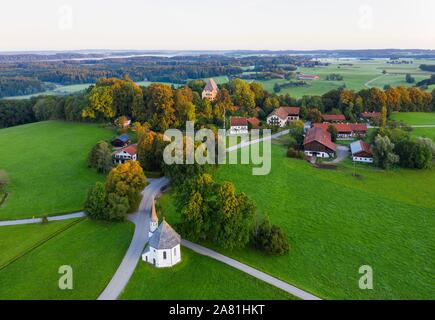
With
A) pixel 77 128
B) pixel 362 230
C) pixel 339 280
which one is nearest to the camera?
pixel 339 280

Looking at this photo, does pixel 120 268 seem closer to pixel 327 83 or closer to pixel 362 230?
pixel 362 230

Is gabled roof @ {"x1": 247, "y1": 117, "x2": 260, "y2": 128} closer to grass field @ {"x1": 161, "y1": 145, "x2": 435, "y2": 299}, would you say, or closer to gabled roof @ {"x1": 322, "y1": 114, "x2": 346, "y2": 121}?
gabled roof @ {"x1": 322, "y1": 114, "x2": 346, "y2": 121}

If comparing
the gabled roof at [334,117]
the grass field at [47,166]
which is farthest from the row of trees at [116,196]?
the gabled roof at [334,117]

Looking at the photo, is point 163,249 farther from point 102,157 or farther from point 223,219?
point 102,157

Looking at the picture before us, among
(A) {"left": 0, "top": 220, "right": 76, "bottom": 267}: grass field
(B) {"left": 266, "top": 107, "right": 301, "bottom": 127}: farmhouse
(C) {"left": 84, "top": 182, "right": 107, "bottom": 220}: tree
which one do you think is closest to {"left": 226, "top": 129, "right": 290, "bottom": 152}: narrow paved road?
(B) {"left": 266, "top": 107, "right": 301, "bottom": 127}: farmhouse

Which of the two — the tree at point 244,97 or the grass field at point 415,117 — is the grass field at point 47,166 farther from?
the grass field at point 415,117
